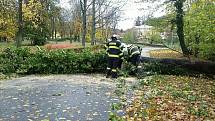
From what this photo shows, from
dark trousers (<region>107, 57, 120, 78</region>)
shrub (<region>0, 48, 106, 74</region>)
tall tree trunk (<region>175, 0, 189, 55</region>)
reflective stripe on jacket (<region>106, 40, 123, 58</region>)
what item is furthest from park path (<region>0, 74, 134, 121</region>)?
tall tree trunk (<region>175, 0, 189, 55</region>)

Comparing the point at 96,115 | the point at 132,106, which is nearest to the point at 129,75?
the point at 132,106

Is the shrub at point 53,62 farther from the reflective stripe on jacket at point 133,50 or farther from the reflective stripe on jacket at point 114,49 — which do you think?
the reflective stripe on jacket at point 114,49

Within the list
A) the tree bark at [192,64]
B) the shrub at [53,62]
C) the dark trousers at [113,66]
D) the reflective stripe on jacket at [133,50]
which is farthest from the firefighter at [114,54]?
the tree bark at [192,64]

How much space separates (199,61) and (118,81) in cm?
567

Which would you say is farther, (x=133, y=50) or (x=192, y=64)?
(x=192, y=64)

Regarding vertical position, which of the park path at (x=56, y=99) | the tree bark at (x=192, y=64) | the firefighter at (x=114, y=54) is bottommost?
the park path at (x=56, y=99)

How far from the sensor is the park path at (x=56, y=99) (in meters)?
9.02

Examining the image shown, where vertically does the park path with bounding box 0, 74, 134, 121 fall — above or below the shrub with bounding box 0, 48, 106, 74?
below

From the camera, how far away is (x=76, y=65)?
62.1 feet

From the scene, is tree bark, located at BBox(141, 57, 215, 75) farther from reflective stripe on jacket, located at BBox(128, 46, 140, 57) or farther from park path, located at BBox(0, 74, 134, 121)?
park path, located at BBox(0, 74, 134, 121)

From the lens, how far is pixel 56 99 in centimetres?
1122

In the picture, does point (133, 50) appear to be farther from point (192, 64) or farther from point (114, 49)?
point (192, 64)

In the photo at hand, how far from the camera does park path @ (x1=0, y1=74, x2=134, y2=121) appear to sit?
29.6 feet

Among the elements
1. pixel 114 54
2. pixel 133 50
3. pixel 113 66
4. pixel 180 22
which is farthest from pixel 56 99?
pixel 180 22
